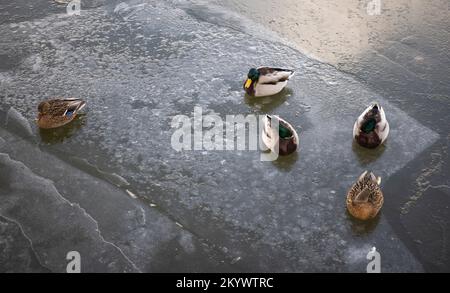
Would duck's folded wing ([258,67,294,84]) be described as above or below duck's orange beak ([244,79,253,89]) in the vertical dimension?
above

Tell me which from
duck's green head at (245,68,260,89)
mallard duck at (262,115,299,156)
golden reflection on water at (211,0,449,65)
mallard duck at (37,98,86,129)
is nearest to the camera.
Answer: mallard duck at (262,115,299,156)

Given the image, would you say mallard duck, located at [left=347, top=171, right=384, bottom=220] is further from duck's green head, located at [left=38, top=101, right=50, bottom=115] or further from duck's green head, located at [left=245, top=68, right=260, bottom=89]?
duck's green head, located at [left=38, top=101, right=50, bottom=115]

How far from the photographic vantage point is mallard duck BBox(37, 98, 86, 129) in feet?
15.3

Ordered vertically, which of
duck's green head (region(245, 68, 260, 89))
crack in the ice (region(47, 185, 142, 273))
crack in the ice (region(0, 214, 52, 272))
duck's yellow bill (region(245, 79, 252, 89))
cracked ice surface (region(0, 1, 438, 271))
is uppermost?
duck's green head (region(245, 68, 260, 89))

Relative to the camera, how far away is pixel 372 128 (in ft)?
14.2

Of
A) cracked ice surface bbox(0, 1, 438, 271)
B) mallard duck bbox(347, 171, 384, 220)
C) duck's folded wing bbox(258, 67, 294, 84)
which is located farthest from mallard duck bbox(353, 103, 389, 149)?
duck's folded wing bbox(258, 67, 294, 84)

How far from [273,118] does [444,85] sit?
6.99 ft

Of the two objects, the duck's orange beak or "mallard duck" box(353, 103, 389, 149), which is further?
the duck's orange beak

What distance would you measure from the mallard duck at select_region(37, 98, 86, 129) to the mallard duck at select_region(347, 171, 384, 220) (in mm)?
2717

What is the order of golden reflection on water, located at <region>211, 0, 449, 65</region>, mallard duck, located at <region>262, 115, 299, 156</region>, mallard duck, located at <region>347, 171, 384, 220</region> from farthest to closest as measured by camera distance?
golden reflection on water, located at <region>211, 0, 449, 65</region>, mallard duck, located at <region>262, 115, 299, 156</region>, mallard duck, located at <region>347, 171, 384, 220</region>

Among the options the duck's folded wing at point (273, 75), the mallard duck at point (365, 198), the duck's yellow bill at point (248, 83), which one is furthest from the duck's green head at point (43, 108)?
the mallard duck at point (365, 198)

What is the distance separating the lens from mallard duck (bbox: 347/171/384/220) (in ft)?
12.2

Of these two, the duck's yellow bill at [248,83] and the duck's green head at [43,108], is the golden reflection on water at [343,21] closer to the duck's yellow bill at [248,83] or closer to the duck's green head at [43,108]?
the duck's yellow bill at [248,83]

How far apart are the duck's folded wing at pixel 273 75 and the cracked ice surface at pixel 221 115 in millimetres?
208
